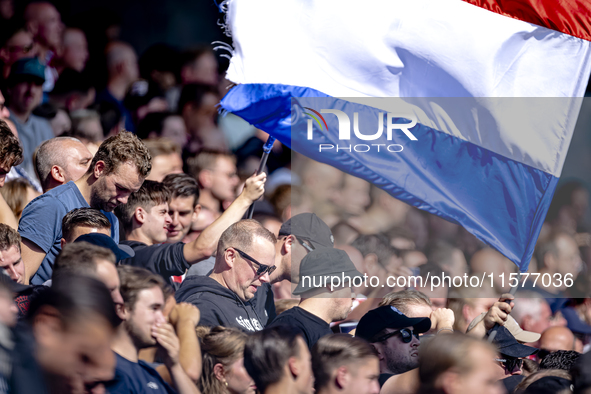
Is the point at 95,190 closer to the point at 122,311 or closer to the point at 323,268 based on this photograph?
the point at 323,268

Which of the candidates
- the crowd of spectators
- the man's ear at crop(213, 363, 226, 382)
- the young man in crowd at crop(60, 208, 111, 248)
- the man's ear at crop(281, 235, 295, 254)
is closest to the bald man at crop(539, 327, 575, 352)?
the crowd of spectators

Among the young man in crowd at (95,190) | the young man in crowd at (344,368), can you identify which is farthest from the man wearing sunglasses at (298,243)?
the young man in crowd at (344,368)

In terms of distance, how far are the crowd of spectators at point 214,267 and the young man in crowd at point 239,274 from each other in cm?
1

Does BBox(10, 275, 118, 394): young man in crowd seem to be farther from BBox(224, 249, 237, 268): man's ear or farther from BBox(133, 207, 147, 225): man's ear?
BBox(133, 207, 147, 225): man's ear

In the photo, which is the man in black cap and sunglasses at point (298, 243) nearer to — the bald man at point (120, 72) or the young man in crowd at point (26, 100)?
the young man in crowd at point (26, 100)

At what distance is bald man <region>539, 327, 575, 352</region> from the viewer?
521 centimetres

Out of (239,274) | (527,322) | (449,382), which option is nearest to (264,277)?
(239,274)

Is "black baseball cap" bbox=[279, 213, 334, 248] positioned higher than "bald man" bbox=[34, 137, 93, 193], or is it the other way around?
"bald man" bbox=[34, 137, 93, 193]

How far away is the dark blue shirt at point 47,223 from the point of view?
152 inches

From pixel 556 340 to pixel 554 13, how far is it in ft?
7.76

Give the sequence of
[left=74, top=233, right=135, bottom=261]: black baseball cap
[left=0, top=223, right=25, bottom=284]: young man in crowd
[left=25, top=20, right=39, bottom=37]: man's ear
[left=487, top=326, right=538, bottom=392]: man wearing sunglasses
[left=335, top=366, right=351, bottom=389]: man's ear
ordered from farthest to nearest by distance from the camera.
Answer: [left=25, top=20, right=39, bottom=37]: man's ear
[left=487, top=326, right=538, bottom=392]: man wearing sunglasses
[left=0, top=223, right=25, bottom=284]: young man in crowd
[left=74, top=233, right=135, bottom=261]: black baseball cap
[left=335, top=366, right=351, bottom=389]: man's ear

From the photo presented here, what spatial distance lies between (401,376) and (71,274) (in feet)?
5.30

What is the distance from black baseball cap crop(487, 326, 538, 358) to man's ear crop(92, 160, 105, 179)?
2.46m

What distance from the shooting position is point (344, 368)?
3.12m
